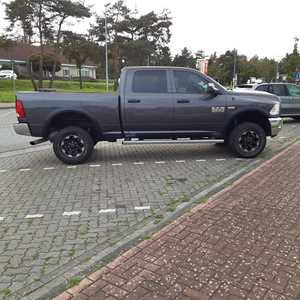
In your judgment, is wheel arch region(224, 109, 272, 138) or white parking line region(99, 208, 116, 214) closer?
white parking line region(99, 208, 116, 214)

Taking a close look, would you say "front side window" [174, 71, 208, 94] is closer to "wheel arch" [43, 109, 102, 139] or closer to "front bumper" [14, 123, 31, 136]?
"wheel arch" [43, 109, 102, 139]

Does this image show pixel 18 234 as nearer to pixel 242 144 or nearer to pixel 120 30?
pixel 242 144

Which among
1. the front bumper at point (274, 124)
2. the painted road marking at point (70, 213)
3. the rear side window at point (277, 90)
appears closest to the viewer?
the painted road marking at point (70, 213)

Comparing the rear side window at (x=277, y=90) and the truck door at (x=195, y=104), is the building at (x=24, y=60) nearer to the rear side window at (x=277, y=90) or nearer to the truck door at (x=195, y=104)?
the rear side window at (x=277, y=90)

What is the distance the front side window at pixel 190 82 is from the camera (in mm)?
7871

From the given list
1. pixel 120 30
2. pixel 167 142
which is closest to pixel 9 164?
pixel 167 142

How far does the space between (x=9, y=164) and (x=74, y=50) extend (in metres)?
36.3

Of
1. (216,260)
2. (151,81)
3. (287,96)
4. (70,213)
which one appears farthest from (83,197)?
(287,96)

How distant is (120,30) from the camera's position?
46.5 meters

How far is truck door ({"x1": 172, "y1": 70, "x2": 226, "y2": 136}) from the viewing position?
25.5 feet

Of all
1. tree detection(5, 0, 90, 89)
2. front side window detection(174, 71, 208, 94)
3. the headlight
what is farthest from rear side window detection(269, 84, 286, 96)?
tree detection(5, 0, 90, 89)

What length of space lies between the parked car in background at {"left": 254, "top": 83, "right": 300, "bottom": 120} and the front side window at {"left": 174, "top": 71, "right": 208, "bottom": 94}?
760 centimetres

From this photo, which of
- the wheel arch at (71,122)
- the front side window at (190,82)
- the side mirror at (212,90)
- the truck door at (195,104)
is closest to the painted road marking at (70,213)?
the wheel arch at (71,122)

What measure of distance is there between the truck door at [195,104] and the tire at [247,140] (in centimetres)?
44
